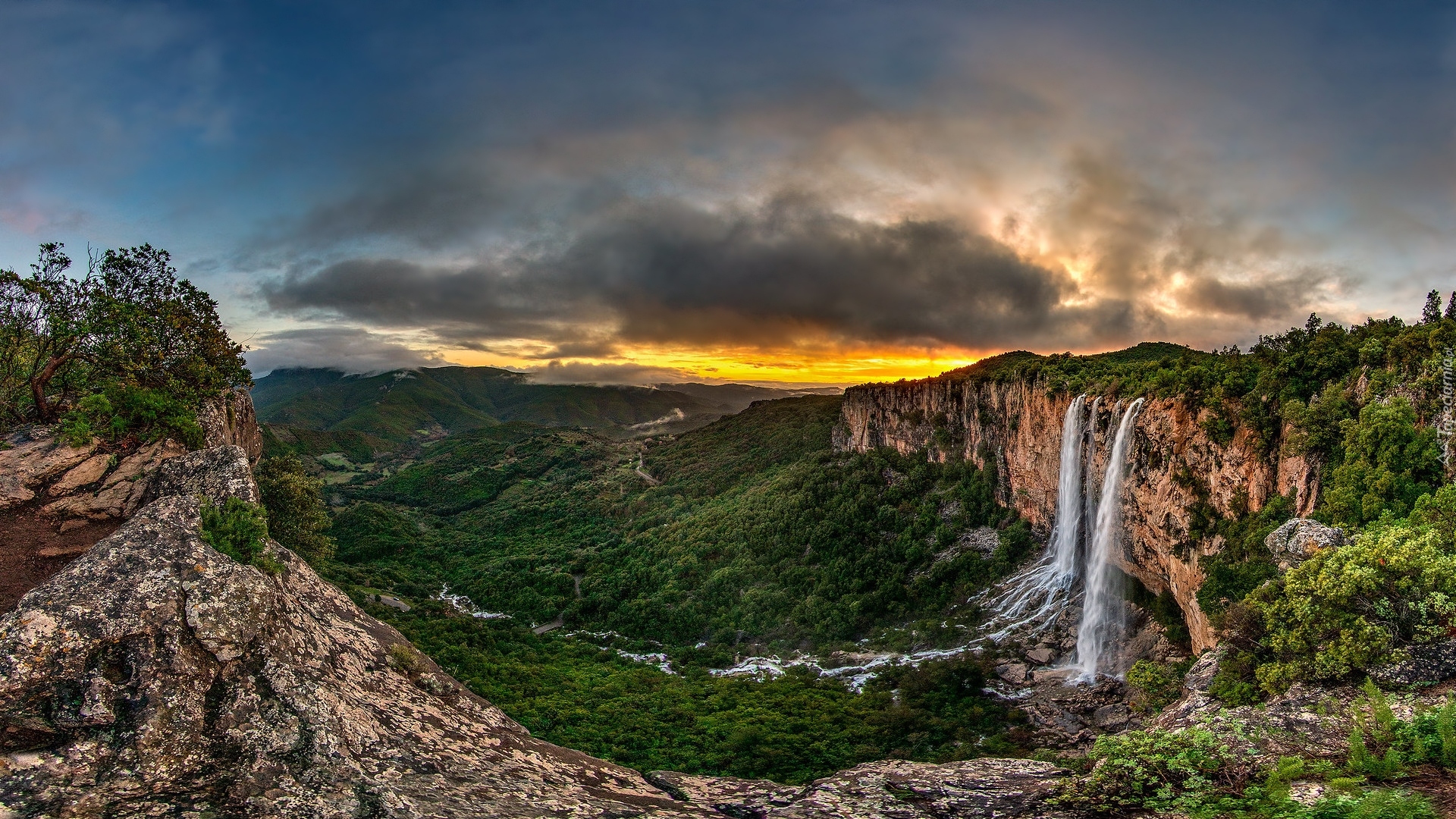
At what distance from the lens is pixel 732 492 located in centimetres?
8344

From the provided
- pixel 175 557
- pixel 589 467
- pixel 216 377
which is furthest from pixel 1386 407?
pixel 589 467

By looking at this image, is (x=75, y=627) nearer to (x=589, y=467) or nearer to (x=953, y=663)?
(x=953, y=663)

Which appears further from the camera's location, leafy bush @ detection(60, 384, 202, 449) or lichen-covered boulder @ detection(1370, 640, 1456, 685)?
leafy bush @ detection(60, 384, 202, 449)

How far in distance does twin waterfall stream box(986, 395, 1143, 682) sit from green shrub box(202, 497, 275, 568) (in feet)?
117

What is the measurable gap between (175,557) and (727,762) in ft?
59.1

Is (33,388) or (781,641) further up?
(33,388)

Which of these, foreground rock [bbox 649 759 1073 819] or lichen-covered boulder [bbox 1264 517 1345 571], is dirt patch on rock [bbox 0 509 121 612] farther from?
lichen-covered boulder [bbox 1264 517 1345 571]

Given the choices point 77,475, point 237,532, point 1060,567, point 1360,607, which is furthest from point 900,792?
point 1060,567

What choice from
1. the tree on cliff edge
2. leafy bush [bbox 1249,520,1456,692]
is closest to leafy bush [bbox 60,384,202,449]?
the tree on cliff edge

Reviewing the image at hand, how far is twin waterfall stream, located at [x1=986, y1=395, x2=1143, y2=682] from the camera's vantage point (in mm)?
33031

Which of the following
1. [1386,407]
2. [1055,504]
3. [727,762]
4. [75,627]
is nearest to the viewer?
[75,627]

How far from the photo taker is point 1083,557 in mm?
38844

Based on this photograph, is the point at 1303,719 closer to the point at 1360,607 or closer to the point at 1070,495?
the point at 1360,607

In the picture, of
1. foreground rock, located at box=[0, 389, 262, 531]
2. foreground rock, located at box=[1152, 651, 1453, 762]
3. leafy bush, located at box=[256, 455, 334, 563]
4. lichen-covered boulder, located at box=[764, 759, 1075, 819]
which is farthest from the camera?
leafy bush, located at box=[256, 455, 334, 563]
